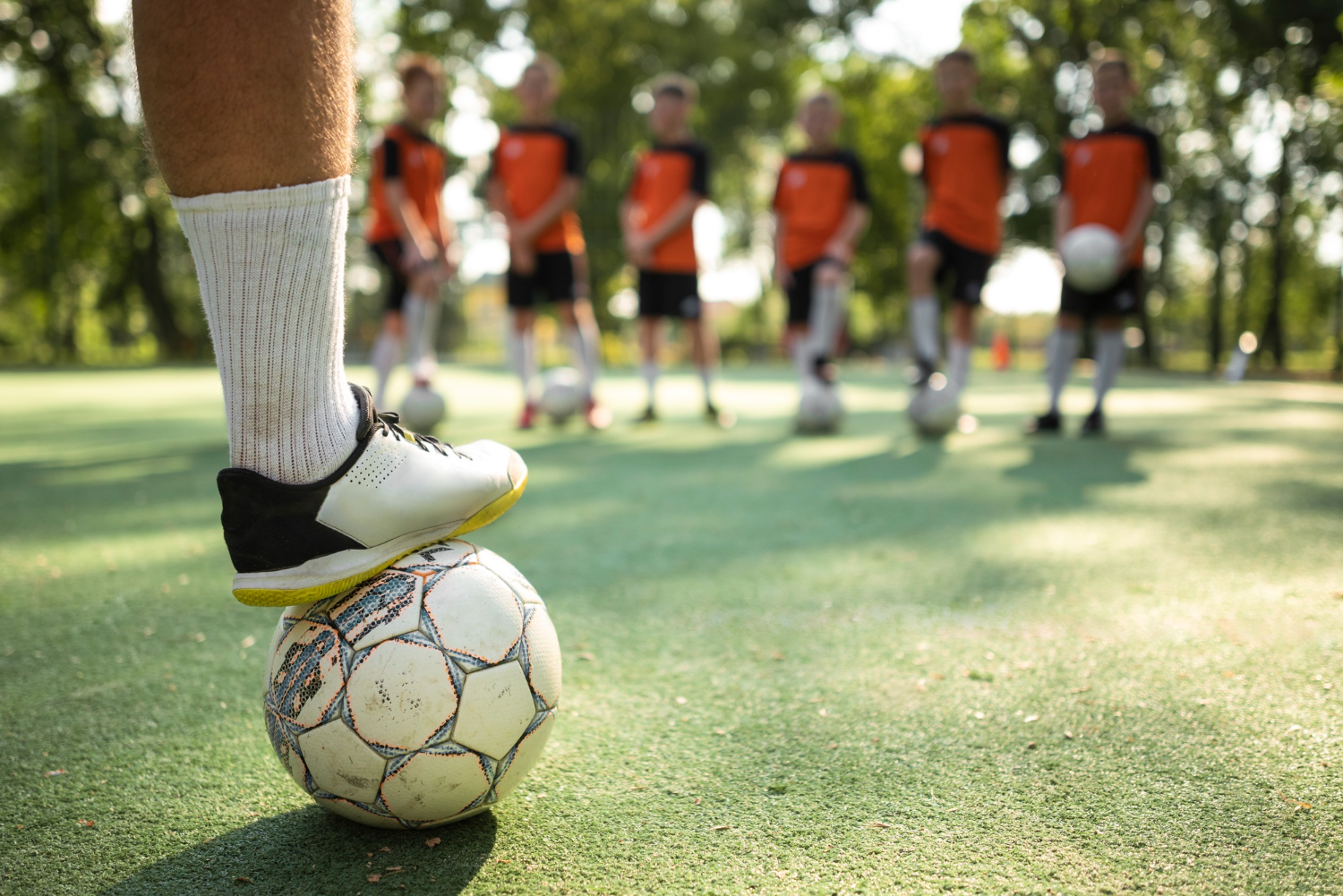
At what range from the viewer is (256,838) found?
1328 mm

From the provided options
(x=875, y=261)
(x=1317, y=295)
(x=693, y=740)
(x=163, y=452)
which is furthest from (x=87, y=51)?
(x=1317, y=295)

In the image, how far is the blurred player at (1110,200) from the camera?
5855 mm

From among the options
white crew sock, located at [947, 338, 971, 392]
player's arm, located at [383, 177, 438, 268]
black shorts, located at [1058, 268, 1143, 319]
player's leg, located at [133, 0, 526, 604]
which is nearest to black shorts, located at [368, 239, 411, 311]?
player's arm, located at [383, 177, 438, 268]

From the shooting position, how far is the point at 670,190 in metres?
6.88

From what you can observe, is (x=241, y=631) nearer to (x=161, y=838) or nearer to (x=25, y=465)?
(x=161, y=838)

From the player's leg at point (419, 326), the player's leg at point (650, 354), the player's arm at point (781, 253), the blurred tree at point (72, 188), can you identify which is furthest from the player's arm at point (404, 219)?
the blurred tree at point (72, 188)

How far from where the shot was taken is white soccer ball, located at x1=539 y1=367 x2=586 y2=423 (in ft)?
21.5

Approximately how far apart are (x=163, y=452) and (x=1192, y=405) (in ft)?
28.1

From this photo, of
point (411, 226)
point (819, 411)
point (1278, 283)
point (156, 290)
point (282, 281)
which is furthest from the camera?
point (156, 290)

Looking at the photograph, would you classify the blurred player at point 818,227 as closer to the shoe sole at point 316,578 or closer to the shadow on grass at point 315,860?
the shoe sole at point 316,578

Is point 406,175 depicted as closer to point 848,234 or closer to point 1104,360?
point 848,234

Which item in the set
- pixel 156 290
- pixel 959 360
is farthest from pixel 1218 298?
pixel 156 290

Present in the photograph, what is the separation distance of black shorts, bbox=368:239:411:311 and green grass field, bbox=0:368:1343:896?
8.78 ft

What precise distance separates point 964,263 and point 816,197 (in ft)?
3.84
